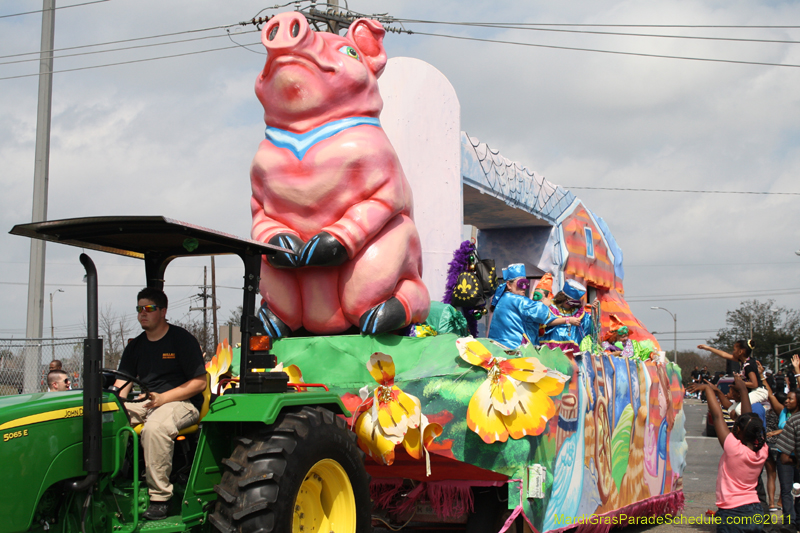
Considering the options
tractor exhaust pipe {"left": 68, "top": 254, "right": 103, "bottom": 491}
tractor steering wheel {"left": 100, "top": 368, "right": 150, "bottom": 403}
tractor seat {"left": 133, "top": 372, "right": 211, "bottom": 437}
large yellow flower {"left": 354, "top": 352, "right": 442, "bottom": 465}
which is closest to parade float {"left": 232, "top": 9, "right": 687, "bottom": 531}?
large yellow flower {"left": 354, "top": 352, "right": 442, "bottom": 465}

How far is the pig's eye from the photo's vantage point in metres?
6.72

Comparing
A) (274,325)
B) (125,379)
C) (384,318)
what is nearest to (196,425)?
(125,379)

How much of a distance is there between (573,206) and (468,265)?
199 inches

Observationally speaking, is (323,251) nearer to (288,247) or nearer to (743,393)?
(288,247)

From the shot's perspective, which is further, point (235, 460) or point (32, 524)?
point (235, 460)

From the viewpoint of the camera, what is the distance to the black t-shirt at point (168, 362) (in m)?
4.29

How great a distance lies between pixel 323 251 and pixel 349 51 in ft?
6.15

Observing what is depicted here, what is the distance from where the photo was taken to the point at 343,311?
254 inches

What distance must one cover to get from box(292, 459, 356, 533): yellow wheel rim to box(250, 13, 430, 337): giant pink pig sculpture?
2.01 meters

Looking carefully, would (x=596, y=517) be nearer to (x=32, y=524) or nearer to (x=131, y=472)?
(x=131, y=472)

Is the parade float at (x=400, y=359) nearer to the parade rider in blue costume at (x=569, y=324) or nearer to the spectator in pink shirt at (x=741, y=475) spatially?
the parade rider in blue costume at (x=569, y=324)

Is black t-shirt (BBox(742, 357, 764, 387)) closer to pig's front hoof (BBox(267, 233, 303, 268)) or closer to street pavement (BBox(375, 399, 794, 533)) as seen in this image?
street pavement (BBox(375, 399, 794, 533))

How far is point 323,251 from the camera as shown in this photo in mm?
6145

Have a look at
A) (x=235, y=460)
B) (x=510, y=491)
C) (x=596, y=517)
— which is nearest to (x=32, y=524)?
(x=235, y=460)
